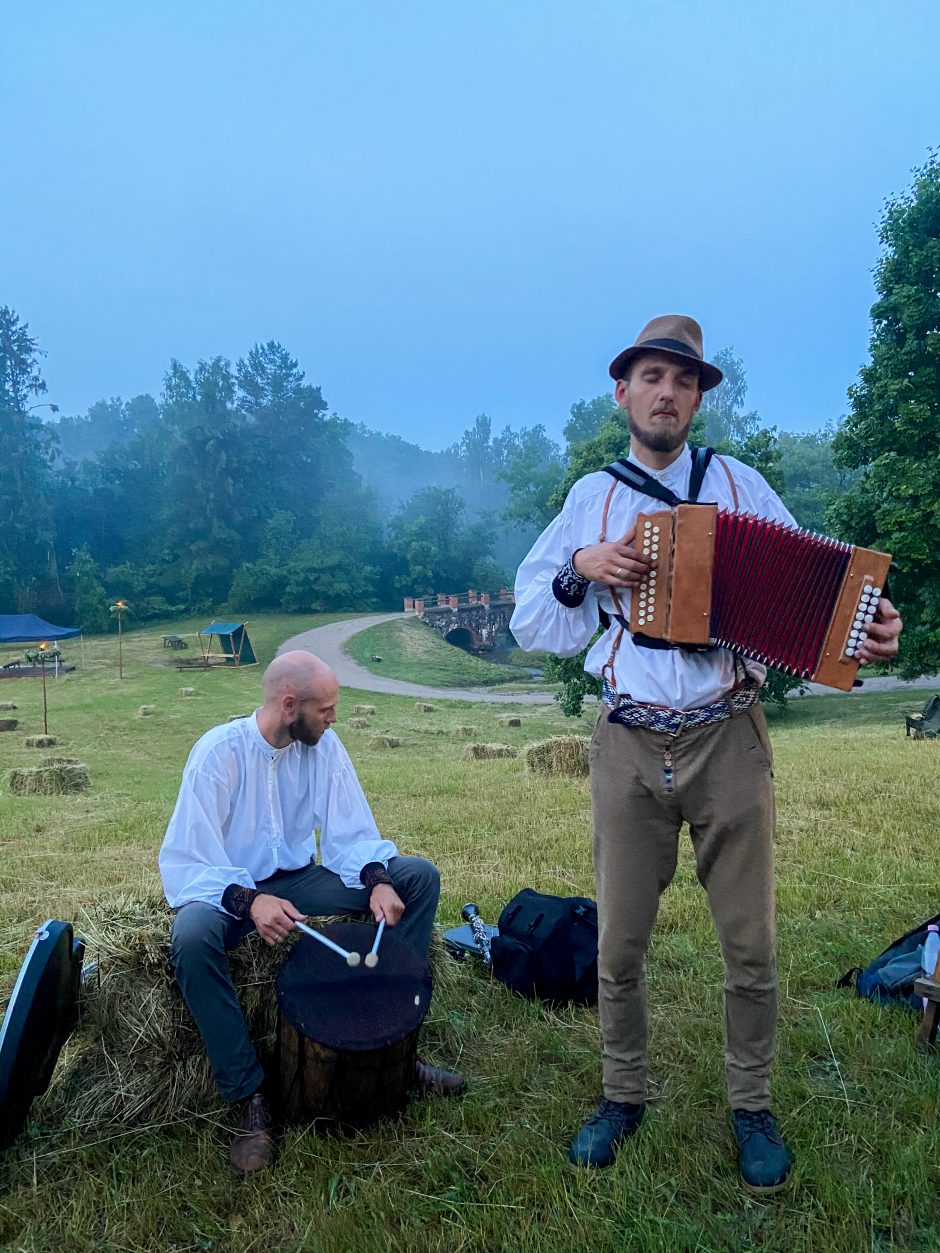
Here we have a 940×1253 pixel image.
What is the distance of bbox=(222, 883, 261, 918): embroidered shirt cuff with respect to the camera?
2.87 metres

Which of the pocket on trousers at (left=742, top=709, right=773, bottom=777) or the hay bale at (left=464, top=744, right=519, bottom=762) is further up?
the pocket on trousers at (left=742, top=709, right=773, bottom=777)

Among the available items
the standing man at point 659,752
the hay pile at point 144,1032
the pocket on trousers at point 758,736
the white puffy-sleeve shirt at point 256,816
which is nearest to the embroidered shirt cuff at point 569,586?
the standing man at point 659,752

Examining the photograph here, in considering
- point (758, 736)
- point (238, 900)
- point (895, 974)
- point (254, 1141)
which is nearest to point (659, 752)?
point (758, 736)

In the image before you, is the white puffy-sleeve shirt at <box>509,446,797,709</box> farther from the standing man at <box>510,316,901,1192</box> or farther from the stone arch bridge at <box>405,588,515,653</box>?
the stone arch bridge at <box>405,588,515,653</box>

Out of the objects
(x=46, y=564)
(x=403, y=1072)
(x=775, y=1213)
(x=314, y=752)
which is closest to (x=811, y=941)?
(x=775, y=1213)

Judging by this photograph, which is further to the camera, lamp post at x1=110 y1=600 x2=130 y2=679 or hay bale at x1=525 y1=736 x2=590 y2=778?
lamp post at x1=110 y1=600 x2=130 y2=679

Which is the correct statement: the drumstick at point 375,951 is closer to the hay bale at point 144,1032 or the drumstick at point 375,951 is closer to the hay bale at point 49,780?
the hay bale at point 144,1032

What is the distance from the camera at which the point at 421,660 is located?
2923cm

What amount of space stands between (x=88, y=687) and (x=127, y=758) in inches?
349

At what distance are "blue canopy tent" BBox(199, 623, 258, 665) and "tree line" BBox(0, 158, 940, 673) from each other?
528 cm

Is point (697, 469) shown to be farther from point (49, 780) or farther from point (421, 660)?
point (421, 660)

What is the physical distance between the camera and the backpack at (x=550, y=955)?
11.6ft

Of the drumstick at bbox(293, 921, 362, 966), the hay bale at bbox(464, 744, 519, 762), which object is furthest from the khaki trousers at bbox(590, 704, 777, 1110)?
the hay bale at bbox(464, 744, 519, 762)

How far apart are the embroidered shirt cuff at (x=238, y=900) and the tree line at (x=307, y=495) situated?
14.7 m
